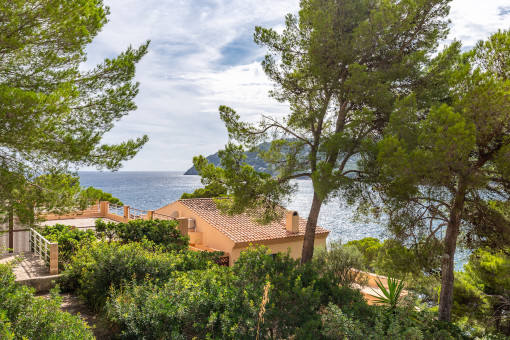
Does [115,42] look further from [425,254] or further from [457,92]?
[425,254]

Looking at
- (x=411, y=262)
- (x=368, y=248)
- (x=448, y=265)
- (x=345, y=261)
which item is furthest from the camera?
(x=368, y=248)

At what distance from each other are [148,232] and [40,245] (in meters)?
3.44

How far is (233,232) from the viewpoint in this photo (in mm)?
18953

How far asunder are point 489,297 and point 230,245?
36.4 feet

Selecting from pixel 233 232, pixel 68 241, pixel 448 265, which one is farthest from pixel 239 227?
pixel 448 265

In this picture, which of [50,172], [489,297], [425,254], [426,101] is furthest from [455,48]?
[50,172]

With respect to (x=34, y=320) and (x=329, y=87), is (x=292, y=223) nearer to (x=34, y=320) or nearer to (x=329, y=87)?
(x=329, y=87)

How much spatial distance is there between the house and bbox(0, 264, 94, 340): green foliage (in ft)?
41.9

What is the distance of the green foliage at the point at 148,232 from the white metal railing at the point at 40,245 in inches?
70.1

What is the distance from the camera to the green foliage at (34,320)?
4387 mm

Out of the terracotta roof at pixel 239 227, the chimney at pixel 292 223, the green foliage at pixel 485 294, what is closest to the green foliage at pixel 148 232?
the terracotta roof at pixel 239 227

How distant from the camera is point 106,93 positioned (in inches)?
340

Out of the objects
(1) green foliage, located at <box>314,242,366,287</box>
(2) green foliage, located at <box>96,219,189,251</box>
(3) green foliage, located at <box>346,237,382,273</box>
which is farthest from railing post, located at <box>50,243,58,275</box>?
(3) green foliage, located at <box>346,237,382,273</box>

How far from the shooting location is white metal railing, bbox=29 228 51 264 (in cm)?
1098
